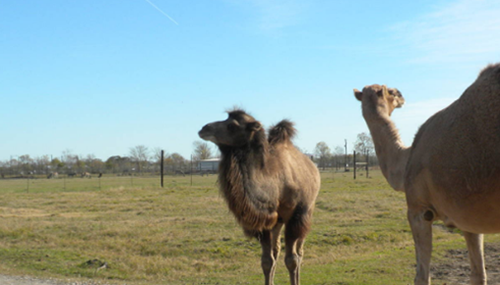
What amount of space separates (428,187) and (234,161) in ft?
11.7

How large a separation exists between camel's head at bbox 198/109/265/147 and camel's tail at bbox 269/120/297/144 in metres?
0.91

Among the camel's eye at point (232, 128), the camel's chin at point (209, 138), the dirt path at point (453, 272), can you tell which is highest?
the camel's eye at point (232, 128)

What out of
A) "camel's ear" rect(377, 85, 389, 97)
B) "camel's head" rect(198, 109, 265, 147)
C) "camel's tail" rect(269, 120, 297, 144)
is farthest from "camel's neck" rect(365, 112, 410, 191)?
"camel's tail" rect(269, 120, 297, 144)

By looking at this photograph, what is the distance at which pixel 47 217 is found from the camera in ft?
69.5

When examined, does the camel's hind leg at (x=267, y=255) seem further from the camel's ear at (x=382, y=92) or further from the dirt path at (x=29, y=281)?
the dirt path at (x=29, y=281)

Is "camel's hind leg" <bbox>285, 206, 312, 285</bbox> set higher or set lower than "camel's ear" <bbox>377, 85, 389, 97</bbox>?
lower

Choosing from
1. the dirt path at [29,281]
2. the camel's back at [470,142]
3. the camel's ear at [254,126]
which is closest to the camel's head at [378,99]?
the camel's back at [470,142]

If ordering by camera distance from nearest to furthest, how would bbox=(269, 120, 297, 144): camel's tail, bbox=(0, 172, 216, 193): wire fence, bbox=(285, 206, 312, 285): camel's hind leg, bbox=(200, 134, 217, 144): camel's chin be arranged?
bbox=(200, 134, 217, 144): camel's chin
bbox=(285, 206, 312, 285): camel's hind leg
bbox=(269, 120, 297, 144): camel's tail
bbox=(0, 172, 216, 193): wire fence

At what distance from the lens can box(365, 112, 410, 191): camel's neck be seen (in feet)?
16.8

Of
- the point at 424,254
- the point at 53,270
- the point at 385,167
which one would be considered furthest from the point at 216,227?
the point at 424,254

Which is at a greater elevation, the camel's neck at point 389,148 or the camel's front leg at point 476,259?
the camel's neck at point 389,148

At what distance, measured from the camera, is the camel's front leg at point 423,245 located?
4.21 m

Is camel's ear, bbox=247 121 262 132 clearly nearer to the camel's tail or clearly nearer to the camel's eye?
the camel's eye

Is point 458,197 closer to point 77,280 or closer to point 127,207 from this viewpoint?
point 77,280
